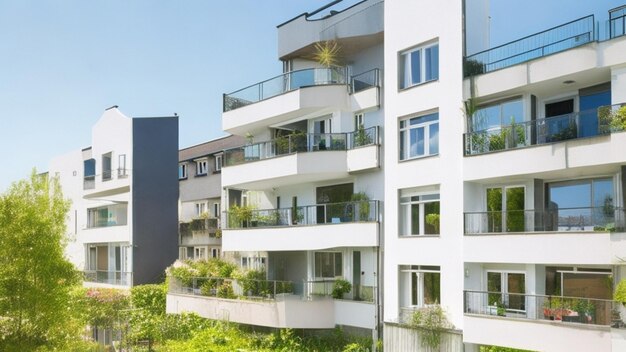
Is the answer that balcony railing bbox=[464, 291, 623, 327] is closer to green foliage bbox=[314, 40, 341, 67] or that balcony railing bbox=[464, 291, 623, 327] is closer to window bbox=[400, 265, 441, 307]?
window bbox=[400, 265, 441, 307]

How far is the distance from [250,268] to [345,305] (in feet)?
22.4

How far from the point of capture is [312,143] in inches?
1115

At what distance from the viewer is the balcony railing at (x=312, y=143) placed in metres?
27.3

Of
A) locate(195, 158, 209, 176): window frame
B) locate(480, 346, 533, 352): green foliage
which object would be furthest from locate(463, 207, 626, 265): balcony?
locate(195, 158, 209, 176): window frame

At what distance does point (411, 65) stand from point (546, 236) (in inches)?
313

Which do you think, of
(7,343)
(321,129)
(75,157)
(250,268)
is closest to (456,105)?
(321,129)

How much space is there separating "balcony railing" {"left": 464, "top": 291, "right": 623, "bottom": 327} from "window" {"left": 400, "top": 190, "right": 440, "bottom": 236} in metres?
2.82

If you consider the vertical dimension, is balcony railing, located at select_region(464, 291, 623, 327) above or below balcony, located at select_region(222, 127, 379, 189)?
below

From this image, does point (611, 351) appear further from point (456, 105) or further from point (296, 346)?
point (296, 346)

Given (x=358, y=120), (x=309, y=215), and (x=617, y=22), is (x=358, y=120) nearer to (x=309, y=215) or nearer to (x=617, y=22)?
(x=309, y=215)

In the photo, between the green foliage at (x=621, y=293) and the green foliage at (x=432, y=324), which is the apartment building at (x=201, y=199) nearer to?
the green foliage at (x=432, y=324)

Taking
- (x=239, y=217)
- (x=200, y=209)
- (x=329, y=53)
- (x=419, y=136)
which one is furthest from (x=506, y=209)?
(x=200, y=209)

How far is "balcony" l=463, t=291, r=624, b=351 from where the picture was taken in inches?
755

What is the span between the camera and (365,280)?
27.4m
